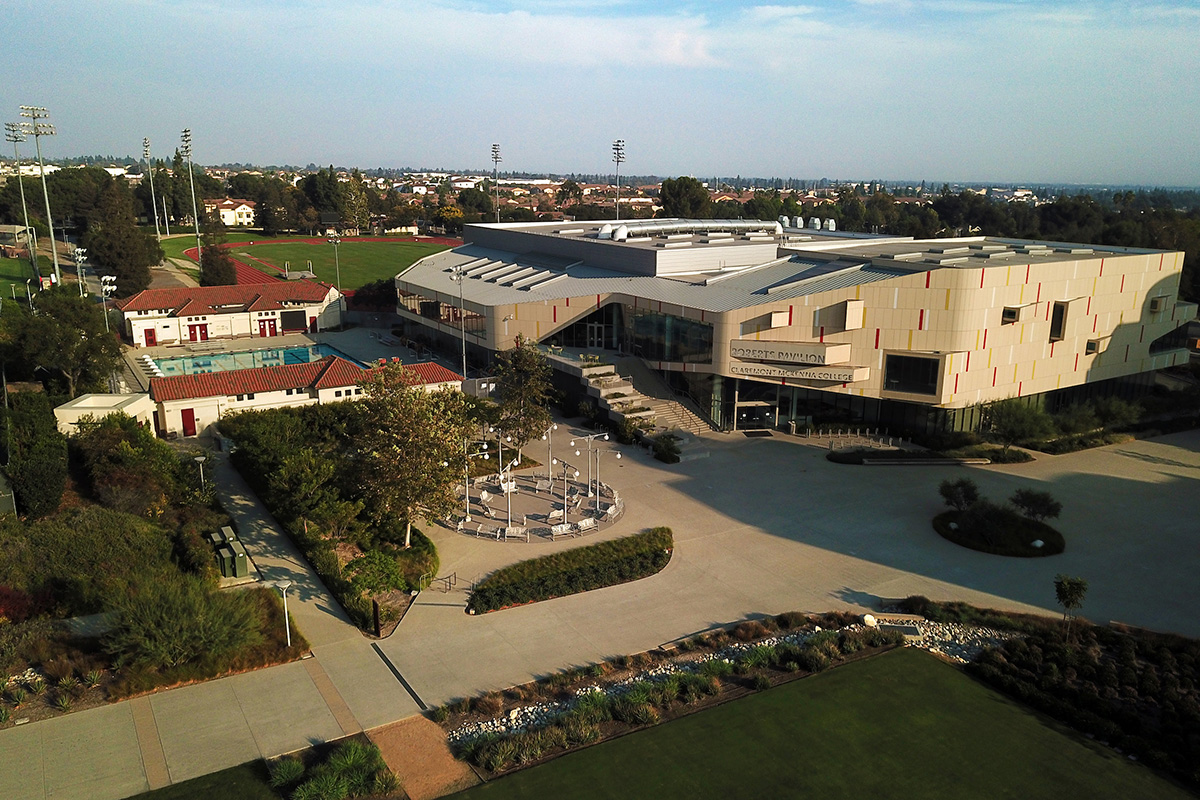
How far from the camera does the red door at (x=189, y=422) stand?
1605 inches

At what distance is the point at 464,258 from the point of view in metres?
69.2

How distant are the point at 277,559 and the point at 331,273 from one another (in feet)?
262

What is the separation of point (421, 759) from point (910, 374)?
31474 millimetres

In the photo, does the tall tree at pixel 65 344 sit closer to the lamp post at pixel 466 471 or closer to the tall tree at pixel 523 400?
the lamp post at pixel 466 471

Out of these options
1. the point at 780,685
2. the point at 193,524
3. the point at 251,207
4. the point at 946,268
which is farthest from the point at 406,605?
the point at 251,207

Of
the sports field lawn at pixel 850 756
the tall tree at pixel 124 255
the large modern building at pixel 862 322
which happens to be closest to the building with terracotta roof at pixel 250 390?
the large modern building at pixel 862 322

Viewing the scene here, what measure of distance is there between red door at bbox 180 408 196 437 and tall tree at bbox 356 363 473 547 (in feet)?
52.7

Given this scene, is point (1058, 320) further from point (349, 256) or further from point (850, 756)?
point (349, 256)

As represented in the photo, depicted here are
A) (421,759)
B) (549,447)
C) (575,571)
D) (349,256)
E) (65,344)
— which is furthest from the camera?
(349,256)

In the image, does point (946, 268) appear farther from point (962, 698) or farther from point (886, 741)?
point (886, 741)

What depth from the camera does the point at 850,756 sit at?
18.6 metres

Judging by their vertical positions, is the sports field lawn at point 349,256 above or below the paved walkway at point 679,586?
above

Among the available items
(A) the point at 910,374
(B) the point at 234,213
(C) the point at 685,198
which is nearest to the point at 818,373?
(A) the point at 910,374

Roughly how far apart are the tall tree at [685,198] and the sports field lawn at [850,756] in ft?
342
